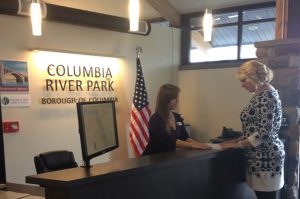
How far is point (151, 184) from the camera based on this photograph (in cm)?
244

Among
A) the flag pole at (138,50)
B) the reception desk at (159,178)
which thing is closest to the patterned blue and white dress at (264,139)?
the reception desk at (159,178)

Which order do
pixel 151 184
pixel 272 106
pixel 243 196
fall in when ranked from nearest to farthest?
pixel 151 184 → pixel 272 106 → pixel 243 196

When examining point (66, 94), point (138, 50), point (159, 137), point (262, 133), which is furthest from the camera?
point (138, 50)

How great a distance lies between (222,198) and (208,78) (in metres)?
3.68

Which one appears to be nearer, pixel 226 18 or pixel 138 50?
pixel 138 50

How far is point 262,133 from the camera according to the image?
112 inches

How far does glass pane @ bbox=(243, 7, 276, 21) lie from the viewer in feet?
20.0

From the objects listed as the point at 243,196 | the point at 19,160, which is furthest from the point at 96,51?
the point at 243,196

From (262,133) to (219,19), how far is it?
4.11 metres

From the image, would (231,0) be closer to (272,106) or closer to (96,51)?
(96,51)

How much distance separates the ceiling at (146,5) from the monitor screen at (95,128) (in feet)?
11.5

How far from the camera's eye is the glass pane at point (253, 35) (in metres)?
6.11

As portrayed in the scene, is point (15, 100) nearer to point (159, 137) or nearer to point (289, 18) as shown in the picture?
point (159, 137)

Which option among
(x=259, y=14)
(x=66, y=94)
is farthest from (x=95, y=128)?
(x=259, y=14)
